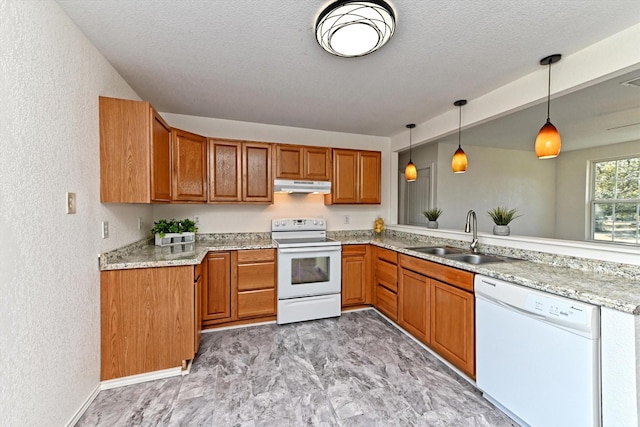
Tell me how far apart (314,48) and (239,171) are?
1708 millimetres

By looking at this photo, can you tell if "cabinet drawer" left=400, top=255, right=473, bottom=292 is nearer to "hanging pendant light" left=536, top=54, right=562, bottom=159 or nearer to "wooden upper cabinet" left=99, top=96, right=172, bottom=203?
"hanging pendant light" left=536, top=54, right=562, bottom=159

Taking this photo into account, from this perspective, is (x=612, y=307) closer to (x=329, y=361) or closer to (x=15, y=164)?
(x=329, y=361)

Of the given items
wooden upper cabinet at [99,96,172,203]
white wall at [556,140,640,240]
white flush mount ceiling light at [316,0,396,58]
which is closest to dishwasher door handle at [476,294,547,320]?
white flush mount ceiling light at [316,0,396,58]

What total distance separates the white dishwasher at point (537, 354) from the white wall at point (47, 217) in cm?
252

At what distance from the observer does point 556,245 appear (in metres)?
1.97

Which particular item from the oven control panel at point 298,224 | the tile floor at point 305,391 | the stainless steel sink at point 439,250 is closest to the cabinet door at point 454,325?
the tile floor at point 305,391

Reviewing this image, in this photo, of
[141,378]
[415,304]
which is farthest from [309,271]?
[141,378]

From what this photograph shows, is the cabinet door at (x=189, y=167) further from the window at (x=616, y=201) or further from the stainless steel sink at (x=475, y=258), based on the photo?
the window at (x=616, y=201)

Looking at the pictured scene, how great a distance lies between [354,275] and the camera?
3.35 meters

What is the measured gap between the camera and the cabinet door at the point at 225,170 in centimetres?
300

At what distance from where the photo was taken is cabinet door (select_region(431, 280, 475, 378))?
77.1 inches

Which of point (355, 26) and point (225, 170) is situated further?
point (225, 170)

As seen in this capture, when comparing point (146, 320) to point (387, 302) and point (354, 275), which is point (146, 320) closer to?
point (354, 275)

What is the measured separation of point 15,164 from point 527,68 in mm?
3155
